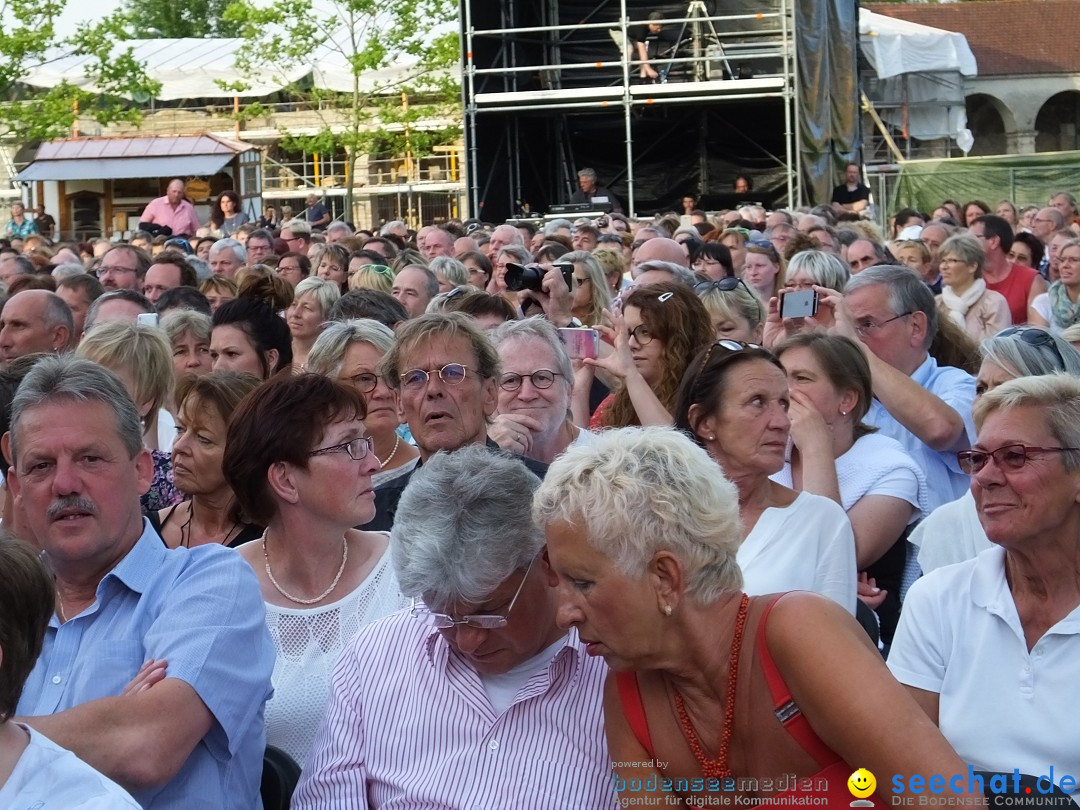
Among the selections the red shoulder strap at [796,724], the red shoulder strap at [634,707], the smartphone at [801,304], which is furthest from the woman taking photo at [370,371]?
the red shoulder strap at [796,724]

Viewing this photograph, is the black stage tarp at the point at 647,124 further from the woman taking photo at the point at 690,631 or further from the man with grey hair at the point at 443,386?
the woman taking photo at the point at 690,631

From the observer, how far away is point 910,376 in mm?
5500

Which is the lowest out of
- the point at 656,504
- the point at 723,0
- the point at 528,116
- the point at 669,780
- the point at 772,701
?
the point at 669,780

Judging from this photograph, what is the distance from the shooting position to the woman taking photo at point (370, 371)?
4961 mm

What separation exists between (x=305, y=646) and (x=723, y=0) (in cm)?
1812

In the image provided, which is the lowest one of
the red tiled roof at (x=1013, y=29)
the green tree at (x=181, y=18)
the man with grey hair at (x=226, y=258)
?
the man with grey hair at (x=226, y=258)

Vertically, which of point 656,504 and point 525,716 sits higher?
point 656,504

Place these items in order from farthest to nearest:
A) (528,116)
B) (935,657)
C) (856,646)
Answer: (528,116)
(935,657)
(856,646)

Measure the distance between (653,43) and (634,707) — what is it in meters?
18.0

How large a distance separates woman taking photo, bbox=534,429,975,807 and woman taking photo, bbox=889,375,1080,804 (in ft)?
2.12

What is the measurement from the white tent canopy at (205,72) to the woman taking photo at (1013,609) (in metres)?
28.4

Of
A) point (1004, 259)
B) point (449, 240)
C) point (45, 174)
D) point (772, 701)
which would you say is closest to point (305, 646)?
point (772, 701)

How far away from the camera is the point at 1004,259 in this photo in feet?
34.2

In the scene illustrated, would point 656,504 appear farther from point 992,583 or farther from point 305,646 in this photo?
point 305,646
